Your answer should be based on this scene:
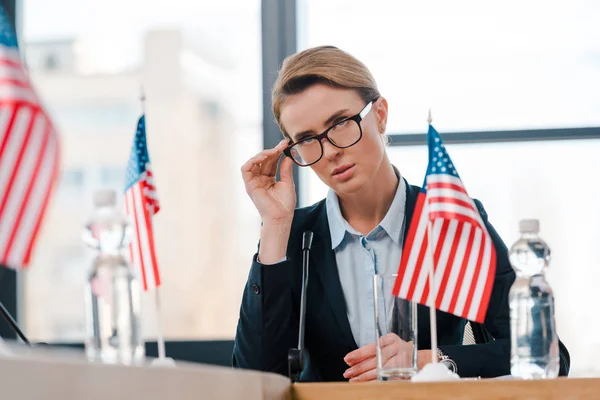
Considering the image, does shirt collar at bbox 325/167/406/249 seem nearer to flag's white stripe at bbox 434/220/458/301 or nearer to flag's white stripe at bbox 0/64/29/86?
flag's white stripe at bbox 434/220/458/301

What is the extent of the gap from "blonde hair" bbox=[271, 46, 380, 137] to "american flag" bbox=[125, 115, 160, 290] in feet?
2.10

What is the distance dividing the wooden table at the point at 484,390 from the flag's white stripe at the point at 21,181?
48 centimetres

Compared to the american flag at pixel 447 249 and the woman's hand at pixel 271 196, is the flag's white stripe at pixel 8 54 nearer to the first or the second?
the american flag at pixel 447 249

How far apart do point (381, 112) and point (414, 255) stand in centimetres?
80

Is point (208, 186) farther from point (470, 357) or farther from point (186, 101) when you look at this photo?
point (470, 357)

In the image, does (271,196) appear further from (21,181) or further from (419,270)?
(21,181)

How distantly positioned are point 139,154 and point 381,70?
1806 mm

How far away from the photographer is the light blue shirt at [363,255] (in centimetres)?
211

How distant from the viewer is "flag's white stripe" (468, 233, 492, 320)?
4.97 feet

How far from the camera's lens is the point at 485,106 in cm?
326

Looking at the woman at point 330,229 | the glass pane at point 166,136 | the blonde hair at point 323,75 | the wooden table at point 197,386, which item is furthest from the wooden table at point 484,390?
the glass pane at point 166,136

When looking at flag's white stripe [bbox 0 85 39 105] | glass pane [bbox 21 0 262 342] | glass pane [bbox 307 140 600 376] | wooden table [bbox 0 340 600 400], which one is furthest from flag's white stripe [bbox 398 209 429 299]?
glass pane [bbox 21 0 262 342]

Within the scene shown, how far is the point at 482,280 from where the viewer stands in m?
1.52

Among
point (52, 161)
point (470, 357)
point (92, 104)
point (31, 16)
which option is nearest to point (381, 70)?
point (92, 104)
